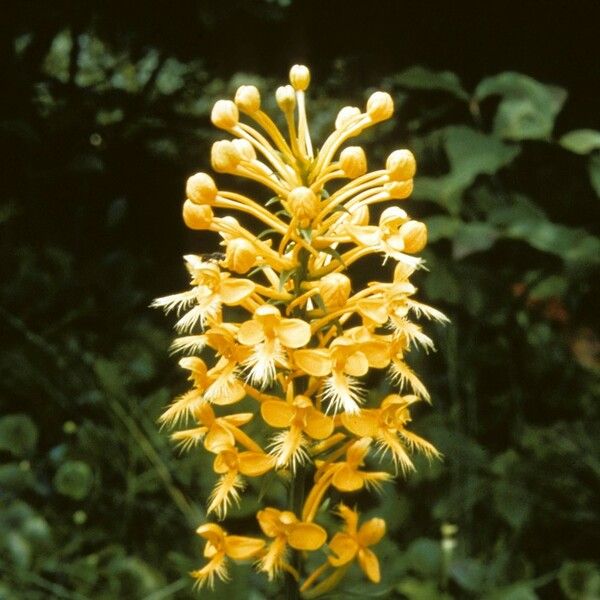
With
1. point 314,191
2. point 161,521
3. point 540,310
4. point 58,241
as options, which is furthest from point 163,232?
point 314,191

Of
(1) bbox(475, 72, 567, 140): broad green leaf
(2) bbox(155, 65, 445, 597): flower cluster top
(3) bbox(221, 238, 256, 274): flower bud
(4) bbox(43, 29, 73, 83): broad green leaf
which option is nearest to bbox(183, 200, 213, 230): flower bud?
(2) bbox(155, 65, 445, 597): flower cluster top

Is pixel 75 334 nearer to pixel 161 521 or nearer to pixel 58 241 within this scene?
pixel 58 241

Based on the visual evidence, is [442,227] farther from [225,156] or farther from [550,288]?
[225,156]

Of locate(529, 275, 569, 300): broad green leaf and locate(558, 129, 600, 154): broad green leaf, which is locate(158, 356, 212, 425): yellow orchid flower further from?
locate(529, 275, 569, 300): broad green leaf

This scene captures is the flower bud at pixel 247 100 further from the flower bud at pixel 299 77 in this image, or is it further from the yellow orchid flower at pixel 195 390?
the yellow orchid flower at pixel 195 390

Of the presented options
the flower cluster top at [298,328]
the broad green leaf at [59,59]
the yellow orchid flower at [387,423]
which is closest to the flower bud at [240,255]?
the flower cluster top at [298,328]

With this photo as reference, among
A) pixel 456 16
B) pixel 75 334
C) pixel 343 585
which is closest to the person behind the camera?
pixel 343 585

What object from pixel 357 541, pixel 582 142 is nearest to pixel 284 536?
pixel 357 541
